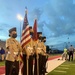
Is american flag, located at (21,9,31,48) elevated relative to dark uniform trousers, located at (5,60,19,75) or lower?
elevated

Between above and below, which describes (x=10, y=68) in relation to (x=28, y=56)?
below

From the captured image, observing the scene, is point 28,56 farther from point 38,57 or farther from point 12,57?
point 38,57

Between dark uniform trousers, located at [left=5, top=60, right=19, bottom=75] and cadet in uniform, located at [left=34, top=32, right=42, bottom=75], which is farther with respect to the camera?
cadet in uniform, located at [left=34, top=32, right=42, bottom=75]

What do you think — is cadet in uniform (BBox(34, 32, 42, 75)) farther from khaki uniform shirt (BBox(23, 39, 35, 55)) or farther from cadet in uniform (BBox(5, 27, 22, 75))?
cadet in uniform (BBox(5, 27, 22, 75))

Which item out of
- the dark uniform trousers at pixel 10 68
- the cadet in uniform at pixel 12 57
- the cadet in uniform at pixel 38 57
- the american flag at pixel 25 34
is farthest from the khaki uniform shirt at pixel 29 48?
the dark uniform trousers at pixel 10 68

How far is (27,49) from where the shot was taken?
30.5 feet

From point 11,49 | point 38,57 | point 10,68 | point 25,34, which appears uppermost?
point 25,34

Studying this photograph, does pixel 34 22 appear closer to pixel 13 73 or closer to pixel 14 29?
pixel 14 29

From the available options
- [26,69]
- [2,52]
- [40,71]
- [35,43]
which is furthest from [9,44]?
[2,52]

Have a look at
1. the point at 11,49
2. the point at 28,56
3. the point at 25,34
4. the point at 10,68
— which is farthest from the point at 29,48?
the point at 10,68

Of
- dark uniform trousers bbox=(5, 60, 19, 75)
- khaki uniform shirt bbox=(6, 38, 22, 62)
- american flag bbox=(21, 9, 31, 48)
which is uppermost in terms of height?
american flag bbox=(21, 9, 31, 48)

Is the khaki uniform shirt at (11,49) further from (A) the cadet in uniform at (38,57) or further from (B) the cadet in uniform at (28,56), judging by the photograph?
(A) the cadet in uniform at (38,57)

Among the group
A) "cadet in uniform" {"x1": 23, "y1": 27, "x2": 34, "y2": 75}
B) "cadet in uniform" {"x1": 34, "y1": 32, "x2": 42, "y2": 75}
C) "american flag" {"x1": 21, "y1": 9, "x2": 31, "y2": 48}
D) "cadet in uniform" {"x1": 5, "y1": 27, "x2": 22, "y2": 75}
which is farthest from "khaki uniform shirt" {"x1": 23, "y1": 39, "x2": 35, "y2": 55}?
"cadet in uniform" {"x1": 5, "y1": 27, "x2": 22, "y2": 75}

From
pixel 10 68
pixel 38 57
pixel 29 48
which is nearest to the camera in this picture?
pixel 10 68
